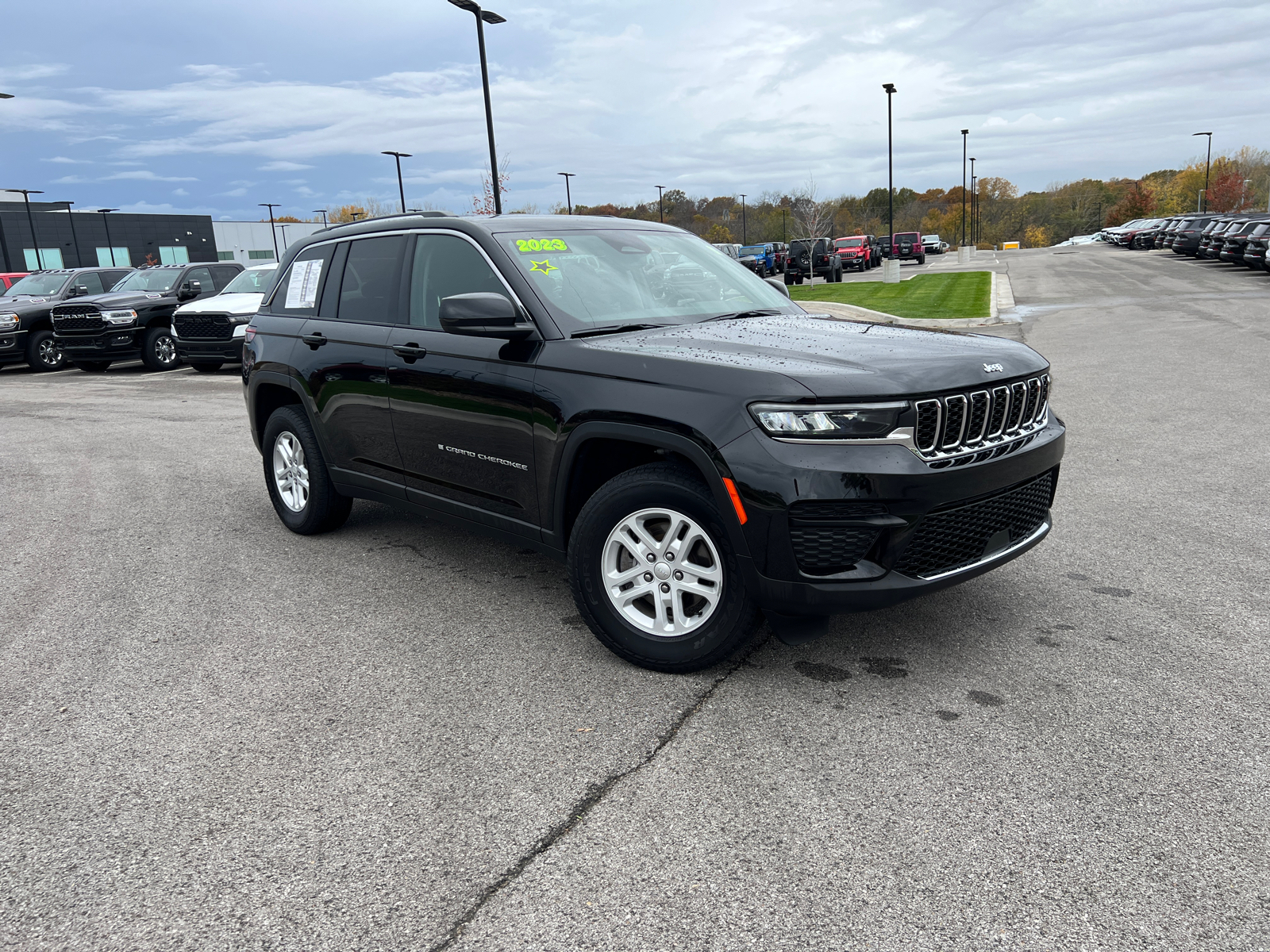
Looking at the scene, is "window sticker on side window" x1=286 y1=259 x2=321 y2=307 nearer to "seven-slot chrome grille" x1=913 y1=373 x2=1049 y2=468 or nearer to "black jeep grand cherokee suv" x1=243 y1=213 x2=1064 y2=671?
"black jeep grand cherokee suv" x1=243 y1=213 x2=1064 y2=671

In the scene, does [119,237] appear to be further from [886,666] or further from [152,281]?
[886,666]

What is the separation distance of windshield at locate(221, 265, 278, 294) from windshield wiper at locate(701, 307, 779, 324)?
1502cm

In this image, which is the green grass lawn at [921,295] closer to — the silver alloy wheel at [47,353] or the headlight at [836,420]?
the silver alloy wheel at [47,353]

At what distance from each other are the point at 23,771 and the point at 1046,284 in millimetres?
32929

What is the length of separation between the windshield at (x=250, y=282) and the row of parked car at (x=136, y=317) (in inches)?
0.8

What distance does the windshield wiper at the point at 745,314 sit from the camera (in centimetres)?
448

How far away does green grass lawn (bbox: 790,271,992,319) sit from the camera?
846 inches

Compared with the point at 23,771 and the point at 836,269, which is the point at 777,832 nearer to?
the point at 23,771

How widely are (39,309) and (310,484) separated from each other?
17696 mm

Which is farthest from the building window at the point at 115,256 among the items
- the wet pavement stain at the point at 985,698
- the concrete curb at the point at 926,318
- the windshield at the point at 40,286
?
the wet pavement stain at the point at 985,698

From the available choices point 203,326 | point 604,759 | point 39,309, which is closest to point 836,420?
point 604,759

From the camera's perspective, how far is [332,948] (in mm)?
2318

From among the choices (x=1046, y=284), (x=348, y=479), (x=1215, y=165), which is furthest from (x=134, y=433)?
(x=1215, y=165)

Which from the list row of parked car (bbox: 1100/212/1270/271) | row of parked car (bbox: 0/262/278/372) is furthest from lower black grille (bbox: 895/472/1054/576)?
row of parked car (bbox: 1100/212/1270/271)
